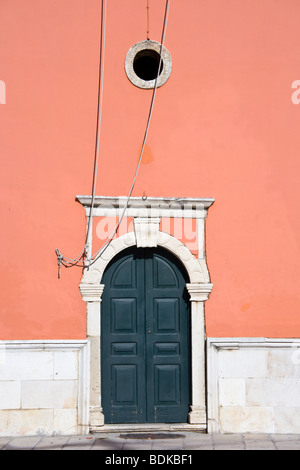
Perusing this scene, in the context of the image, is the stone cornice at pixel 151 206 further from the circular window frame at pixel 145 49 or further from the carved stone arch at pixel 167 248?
the circular window frame at pixel 145 49

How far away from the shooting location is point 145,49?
692 centimetres

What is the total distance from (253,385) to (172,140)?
2.93 meters

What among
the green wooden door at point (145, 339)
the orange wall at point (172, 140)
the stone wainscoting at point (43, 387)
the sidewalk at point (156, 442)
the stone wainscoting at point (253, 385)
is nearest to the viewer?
the sidewalk at point (156, 442)

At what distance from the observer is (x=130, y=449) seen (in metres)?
6.12

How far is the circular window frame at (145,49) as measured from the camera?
22.6 ft

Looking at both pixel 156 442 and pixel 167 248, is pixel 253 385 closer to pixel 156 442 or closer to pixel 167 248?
pixel 156 442

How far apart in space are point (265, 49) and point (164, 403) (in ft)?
14.1

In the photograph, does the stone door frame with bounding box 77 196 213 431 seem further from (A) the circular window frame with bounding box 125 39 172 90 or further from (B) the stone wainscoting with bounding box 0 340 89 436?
(A) the circular window frame with bounding box 125 39 172 90

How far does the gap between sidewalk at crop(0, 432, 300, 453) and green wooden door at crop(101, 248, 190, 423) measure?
316 millimetres

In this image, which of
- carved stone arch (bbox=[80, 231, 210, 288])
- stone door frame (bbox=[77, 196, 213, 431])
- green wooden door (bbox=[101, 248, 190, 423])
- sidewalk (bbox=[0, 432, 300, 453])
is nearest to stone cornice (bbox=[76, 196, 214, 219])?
stone door frame (bbox=[77, 196, 213, 431])

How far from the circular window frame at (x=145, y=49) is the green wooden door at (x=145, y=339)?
1.93m

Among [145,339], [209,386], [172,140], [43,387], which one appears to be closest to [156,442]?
[209,386]

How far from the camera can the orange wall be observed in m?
6.77

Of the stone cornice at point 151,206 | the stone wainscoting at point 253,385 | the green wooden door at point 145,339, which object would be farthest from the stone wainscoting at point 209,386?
the stone cornice at point 151,206
